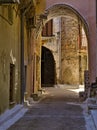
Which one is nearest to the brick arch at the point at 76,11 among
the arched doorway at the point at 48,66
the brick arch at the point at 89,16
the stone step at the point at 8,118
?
the brick arch at the point at 89,16

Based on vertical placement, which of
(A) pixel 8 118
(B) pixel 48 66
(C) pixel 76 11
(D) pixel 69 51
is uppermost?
(C) pixel 76 11

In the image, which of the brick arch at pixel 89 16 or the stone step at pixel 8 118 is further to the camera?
the brick arch at pixel 89 16

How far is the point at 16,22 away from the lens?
567 inches

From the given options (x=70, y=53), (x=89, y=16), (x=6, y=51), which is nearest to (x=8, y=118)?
(x=6, y=51)

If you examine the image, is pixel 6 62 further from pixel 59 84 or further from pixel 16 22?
pixel 59 84

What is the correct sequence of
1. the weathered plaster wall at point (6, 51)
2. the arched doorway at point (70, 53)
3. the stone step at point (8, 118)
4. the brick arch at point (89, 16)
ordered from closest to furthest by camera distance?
the stone step at point (8, 118)
the weathered plaster wall at point (6, 51)
the brick arch at point (89, 16)
the arched doorway at point (70, 53)

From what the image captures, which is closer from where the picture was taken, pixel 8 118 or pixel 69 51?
pixel 8 118

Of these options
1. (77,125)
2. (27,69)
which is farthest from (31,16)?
(77,125)

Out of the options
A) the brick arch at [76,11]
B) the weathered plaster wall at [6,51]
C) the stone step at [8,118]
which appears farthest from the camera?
the brick arch at [76,11]

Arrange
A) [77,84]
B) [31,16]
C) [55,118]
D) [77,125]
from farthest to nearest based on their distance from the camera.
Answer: [77,84] → [31,16] → [55,118] → [77,125]

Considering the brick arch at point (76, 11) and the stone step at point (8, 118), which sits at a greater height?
the brick arch at point (76, 11)

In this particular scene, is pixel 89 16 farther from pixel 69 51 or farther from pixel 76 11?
pixel 69 51

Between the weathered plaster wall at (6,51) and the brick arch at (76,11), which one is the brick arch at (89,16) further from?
the weathered plaster wall at (6,51)

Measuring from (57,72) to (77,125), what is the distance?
89.8 ft
